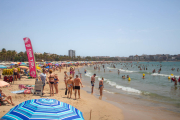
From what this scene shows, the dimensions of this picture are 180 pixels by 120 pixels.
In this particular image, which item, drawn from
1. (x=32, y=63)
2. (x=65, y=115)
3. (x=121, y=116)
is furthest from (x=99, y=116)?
(x=32, y=63)

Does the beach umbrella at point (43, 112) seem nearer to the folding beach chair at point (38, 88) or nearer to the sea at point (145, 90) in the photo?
the folding beach chair at point (38, 88)

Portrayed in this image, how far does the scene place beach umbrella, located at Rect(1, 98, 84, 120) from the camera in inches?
109

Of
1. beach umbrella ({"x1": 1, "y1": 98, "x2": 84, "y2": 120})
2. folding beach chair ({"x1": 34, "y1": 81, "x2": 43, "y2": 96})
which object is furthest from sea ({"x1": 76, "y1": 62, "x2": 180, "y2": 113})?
beach umbrella ({"x1": 1, "y1": 98, "x2": 84, "y2": 120})

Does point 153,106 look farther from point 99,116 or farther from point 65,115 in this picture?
point 65,115

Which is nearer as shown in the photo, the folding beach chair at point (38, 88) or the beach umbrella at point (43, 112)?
the beach umbrella at point (43, 112)

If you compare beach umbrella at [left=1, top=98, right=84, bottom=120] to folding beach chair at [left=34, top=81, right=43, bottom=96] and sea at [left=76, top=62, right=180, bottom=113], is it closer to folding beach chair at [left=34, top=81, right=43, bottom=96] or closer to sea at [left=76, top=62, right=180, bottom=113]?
folding beach chair at [left=34, top=81, right=43, bottom=96]

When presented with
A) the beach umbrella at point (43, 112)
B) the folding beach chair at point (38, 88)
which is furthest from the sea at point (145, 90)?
the beach umbrella at point (43, 112)

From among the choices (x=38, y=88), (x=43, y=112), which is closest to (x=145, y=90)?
(x=38, y=88)

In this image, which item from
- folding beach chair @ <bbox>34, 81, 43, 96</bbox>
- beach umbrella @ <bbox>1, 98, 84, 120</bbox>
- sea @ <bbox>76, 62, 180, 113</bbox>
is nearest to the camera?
beach umbrella @ <bbox>1, 98, 84, 120</bbox>

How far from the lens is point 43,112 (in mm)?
2836

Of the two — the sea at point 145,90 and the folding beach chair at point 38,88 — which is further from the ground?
the folding beach chair at point 38,88

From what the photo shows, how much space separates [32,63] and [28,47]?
1.29 m

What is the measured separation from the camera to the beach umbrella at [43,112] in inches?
109

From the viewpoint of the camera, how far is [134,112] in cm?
718
